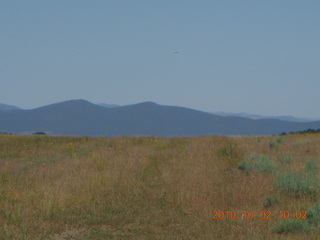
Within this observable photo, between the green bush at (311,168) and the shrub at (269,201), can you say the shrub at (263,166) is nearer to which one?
the green bush at (311,168)

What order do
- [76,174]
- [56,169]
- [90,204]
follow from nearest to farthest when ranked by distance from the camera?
1. [90,204]
2. [76,174]
3. [56,169]

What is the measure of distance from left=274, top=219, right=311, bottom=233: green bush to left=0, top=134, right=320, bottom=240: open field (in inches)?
0.6

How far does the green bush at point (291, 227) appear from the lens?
8.22 m

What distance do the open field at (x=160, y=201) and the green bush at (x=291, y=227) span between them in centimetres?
2

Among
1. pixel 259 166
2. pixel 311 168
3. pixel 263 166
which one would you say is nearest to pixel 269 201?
pixel 259 166

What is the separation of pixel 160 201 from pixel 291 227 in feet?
9.84

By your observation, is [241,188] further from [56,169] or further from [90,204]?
[56,169]

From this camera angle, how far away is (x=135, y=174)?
44.7 feet

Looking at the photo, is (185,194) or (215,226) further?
(185,194)

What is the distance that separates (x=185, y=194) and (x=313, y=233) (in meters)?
3.24

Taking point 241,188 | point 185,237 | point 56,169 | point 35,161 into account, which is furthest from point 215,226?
point 35,161

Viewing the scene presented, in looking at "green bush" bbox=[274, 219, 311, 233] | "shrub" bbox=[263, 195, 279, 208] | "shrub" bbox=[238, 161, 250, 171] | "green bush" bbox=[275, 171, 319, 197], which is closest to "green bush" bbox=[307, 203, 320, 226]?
"green bush" bbox=[274, 219, 311, 233]

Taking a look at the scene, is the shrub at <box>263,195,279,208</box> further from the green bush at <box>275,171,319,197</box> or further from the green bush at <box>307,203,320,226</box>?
the green bush at <box>307,203,320,226</box>

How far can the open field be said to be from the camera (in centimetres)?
833
